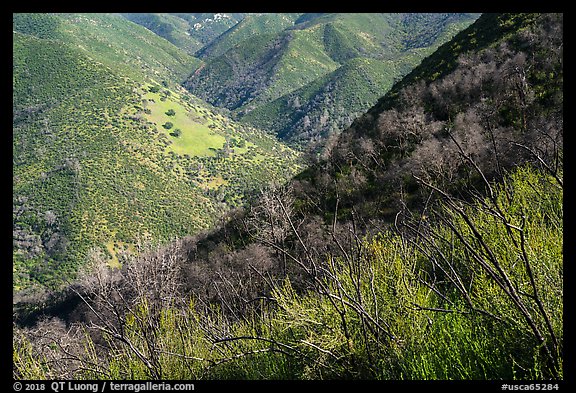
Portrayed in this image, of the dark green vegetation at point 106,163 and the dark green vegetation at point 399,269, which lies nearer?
the dark green vegetation at point 399,269

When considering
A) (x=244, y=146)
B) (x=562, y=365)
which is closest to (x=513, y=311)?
(x=562, y=365)

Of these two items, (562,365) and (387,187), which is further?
(387,187)

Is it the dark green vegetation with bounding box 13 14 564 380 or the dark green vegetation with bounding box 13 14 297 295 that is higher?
the dark green vegetation with bounding box 13 14 564 380

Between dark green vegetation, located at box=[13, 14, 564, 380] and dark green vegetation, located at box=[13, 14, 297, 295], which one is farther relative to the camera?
dark green vegetation, located at box=[13, 14, 297, 295]

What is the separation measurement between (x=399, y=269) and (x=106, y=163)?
101521 mm

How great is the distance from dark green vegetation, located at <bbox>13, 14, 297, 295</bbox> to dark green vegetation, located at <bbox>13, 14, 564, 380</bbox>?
25334 mm

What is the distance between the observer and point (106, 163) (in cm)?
9494

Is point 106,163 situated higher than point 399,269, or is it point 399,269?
point 399,269

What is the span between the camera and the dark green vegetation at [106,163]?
77250 mm

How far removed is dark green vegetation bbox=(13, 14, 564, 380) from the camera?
403 centimetres

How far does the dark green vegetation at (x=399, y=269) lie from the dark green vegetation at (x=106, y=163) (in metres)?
25.3

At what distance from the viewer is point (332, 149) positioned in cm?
4606
